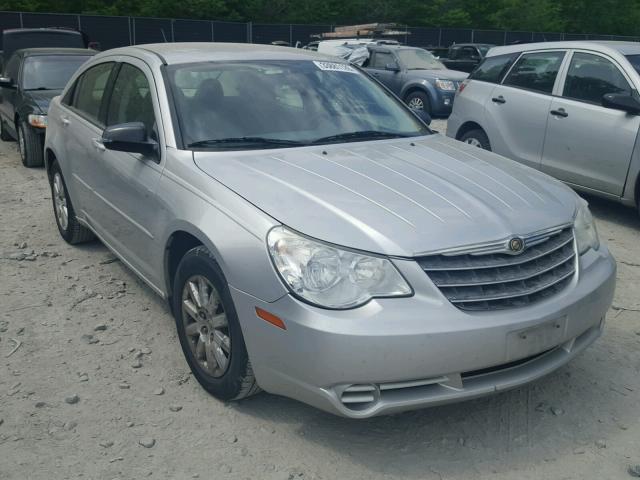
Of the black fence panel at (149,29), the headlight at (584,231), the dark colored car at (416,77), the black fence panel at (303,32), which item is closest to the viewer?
the headlight at (584,231)

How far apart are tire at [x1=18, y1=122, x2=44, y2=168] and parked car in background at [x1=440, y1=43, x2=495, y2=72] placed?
1639 centimetres

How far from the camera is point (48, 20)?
1200 inches

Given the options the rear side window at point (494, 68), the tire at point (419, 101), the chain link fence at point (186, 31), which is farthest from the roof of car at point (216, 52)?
the chain link fence at point (186, 31)

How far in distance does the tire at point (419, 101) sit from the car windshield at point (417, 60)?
862mm

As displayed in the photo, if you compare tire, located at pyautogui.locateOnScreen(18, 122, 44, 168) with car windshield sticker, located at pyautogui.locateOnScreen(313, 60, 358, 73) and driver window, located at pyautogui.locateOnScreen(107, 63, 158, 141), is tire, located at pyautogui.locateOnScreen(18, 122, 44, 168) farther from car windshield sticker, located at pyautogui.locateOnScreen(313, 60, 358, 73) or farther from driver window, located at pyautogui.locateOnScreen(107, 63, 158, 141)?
car windshield sticker, located at pyautogui.locateOnScreen(313, 60, 358, 73)

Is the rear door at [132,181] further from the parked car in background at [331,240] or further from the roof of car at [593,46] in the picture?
the roof of car at [593,46]

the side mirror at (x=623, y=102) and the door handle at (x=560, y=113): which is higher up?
the side mirror at (x=623, y=102)

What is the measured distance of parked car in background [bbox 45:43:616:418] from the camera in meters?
2.88

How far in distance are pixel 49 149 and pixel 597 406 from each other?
15.2ft

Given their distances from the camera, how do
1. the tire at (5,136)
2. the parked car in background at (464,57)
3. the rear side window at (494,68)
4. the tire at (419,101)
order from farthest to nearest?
1. the parked car in background at (464,57)
2. the tire at (419,101)
3. the tire at (5,136)
4. the rear side window at (494,68)

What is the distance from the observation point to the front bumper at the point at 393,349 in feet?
9.21

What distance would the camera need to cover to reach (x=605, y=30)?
51375 millimetres

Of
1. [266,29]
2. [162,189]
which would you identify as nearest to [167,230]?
[162,189]

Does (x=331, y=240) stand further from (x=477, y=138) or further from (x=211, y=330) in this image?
(x=477, y=138)
